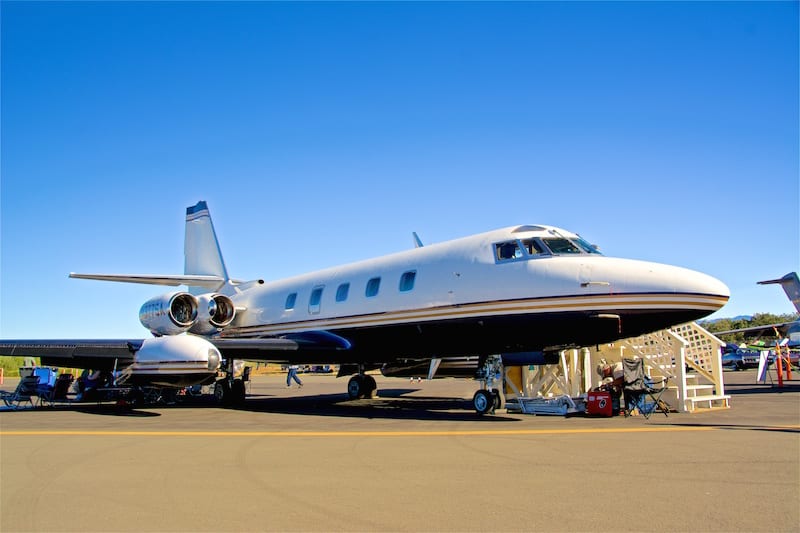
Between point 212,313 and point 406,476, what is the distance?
14.8 m

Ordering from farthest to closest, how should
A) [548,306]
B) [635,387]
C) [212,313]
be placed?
[212,313] → [635,387] → [548,306]

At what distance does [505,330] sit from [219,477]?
24.4 feet

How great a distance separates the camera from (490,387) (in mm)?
13773

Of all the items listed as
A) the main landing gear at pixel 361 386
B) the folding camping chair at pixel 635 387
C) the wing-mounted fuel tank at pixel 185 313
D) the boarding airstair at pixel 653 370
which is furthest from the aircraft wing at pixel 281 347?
the folding camping chair at pixel 635 387

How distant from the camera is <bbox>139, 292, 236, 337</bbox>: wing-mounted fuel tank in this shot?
18.0 m

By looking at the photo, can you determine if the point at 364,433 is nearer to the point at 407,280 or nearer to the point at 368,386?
the point at 407,280

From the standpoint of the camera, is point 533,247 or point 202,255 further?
point 202,255

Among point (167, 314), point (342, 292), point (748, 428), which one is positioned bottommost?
point (748, 428)

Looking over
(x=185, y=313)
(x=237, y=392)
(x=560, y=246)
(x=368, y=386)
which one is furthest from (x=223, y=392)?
(x=560, y=246)

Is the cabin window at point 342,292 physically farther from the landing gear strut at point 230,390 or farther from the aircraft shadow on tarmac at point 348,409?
the landing gear strut at point 230,390

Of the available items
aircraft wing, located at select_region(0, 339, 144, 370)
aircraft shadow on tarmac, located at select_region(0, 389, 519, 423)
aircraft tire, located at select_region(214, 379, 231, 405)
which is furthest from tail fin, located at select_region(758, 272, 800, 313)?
aircraft wing, located at select_region(0, 339, 144, 370)

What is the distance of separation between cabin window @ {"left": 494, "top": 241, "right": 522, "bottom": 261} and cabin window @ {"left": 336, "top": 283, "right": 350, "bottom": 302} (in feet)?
16.2

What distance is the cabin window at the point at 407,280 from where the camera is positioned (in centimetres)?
1478

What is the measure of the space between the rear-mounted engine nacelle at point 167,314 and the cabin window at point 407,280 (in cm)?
718
